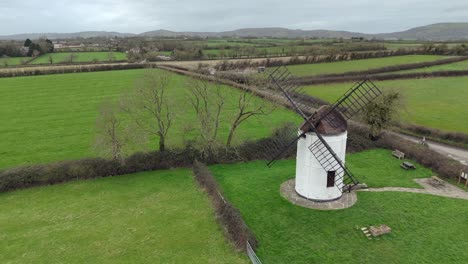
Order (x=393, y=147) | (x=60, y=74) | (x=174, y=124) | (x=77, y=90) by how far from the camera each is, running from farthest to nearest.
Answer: (x=60, y=74) → (x=77, y=90) → (x=174, y=124) → (x=393, y=147)

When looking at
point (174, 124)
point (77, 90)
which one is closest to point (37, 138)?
point (174, 124)

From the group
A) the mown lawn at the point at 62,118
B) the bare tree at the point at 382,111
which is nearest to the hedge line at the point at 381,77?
the mown lawn at the point at 62,118

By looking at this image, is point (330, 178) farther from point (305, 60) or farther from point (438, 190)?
point (305, 60)

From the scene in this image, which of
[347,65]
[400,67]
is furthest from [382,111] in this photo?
[347,65]

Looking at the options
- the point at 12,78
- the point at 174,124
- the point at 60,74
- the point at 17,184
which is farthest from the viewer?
the point at 60,74

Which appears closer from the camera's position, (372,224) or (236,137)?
(372,224)

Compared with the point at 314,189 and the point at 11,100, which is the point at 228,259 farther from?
the point at 11,100

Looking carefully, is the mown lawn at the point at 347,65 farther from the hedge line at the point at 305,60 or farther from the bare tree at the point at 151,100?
the bare tree at the point at 151,100
